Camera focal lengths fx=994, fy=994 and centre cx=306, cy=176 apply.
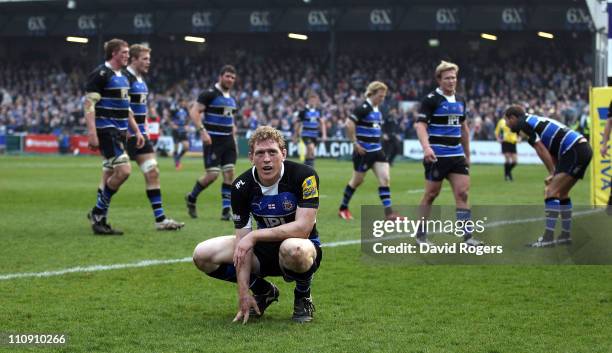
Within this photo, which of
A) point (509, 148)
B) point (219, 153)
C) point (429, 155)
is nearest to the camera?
point (429, 155)

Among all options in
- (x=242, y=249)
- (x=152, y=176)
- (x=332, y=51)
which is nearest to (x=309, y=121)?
(x=152, y=176)

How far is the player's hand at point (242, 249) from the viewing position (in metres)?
6.30

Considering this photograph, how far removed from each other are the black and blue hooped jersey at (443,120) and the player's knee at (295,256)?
4920 millimetres

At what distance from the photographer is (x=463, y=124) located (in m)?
11.3

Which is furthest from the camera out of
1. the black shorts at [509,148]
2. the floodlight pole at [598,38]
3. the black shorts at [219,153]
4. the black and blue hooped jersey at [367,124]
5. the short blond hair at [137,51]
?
the floodlight pole at [598,38]

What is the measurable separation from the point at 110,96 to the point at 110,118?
0.86 feet

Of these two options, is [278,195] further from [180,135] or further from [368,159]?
[180,135]

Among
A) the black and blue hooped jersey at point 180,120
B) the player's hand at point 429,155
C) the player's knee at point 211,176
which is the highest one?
the black and blue hooped jersey at point 180,120

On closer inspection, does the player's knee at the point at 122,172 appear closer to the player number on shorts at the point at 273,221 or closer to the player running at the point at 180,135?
the player number on shorts at the point at 273,221

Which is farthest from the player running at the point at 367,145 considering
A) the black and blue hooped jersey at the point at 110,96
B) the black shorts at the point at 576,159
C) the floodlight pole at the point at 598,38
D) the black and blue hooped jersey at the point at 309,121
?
the floodlight pole at the point at 598,38

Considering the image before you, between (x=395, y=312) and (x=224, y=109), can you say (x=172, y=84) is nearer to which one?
(x=224, y=109)

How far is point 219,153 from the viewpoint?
1423 centimetres

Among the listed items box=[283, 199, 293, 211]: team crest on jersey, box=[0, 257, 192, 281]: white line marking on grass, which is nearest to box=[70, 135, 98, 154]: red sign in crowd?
box=[0, 257, 192, 281]: white line marking on grass

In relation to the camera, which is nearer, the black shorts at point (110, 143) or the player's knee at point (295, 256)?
the player's knee at point (295, 256)
